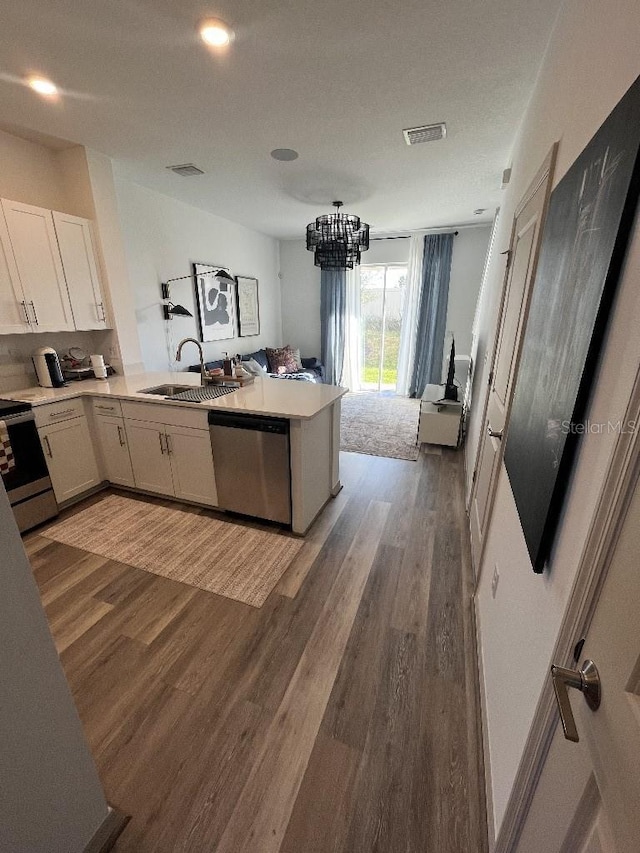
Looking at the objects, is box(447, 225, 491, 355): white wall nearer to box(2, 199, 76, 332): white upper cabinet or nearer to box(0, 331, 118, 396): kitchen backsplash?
box(0, 331, 118, 396): kitchen backsplash

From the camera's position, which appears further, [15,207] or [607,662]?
[15,207]

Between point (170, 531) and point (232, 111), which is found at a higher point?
point (232, 111)

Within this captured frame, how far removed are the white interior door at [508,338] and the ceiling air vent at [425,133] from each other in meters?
0.94

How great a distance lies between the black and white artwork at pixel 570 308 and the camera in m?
0.67

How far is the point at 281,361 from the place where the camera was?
5.89 meters

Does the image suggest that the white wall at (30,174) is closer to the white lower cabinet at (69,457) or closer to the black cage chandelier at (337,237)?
the white lower cabinet at (69,457)

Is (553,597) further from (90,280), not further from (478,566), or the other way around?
(90,280)

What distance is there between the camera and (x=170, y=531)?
255 cm

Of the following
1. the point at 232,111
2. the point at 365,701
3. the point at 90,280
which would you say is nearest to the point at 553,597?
the point at 365,701

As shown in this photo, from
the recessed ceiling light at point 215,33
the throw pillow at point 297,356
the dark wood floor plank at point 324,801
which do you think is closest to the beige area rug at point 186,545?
the dark wood floor plank at point 324,801

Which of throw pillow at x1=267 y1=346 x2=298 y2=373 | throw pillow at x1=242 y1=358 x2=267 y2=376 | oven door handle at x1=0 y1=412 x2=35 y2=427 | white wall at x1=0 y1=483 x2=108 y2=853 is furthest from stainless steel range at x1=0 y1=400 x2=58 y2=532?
throw pillow at x1=267 y1=346 x2=298 y2=373

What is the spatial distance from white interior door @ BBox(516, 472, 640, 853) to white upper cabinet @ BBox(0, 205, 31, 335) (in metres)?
3.58

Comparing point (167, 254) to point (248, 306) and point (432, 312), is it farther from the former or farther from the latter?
point (432, 312)

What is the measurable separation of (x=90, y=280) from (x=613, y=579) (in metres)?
3.86
